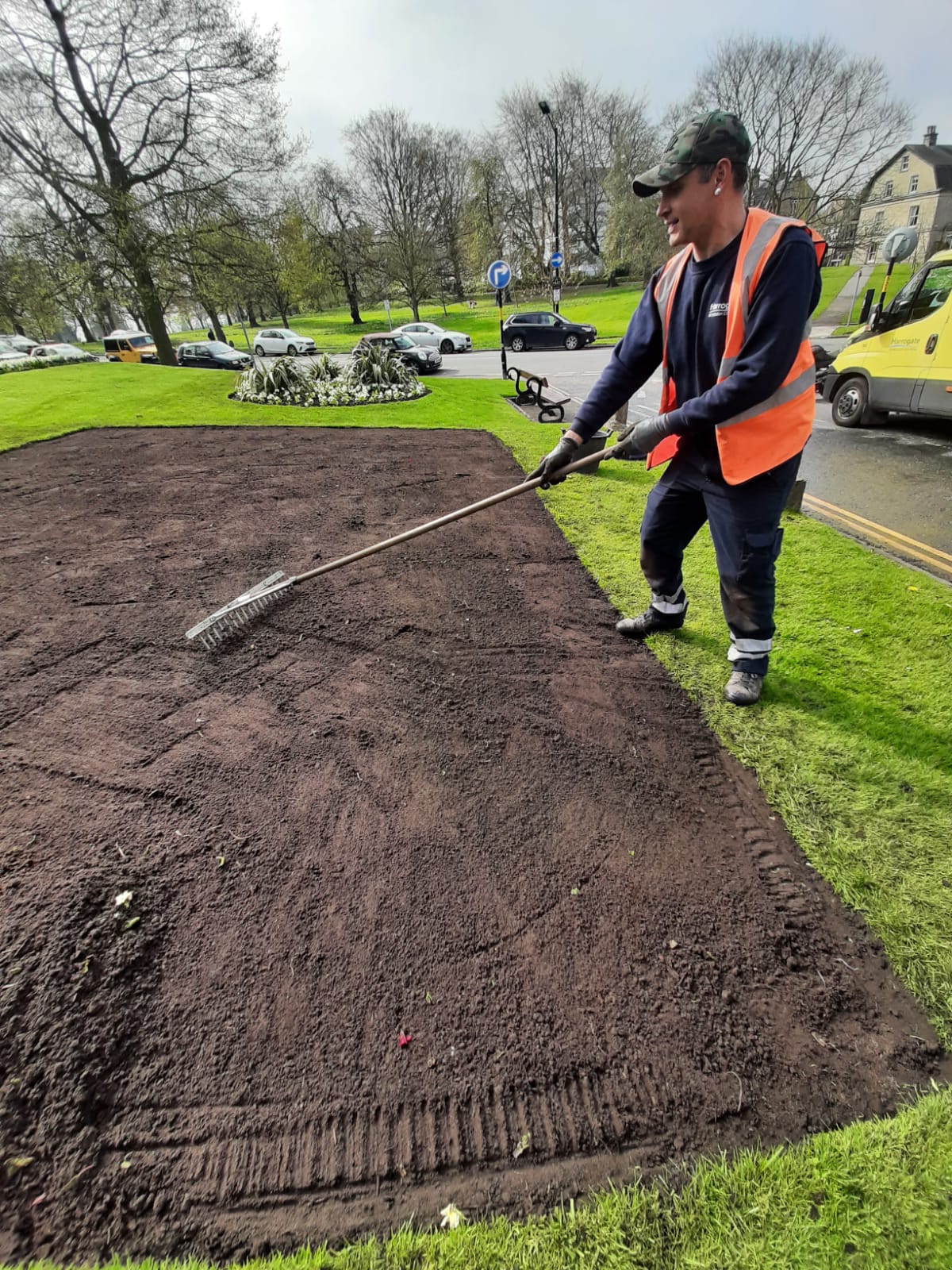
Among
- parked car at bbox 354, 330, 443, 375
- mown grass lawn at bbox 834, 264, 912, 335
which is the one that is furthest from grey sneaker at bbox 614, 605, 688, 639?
mown grass lawn at bbox 834, 264, 912, 335

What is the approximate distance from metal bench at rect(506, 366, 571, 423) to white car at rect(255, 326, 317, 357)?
70.6ft

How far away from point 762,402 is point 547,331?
2601 cm

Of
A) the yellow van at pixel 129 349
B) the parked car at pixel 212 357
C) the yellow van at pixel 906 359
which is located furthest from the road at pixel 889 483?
the yellow van at pixel 129 349

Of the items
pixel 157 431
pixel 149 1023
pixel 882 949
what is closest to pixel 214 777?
pixel 149 1023

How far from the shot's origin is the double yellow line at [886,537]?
453 centimetres

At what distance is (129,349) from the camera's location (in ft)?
91.4

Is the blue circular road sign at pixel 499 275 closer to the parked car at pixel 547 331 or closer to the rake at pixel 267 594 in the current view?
the parked car at pixel 547 331

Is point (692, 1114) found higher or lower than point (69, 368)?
lower

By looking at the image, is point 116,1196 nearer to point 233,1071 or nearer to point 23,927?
point 233,1071

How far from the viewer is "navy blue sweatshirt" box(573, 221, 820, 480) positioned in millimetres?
2295

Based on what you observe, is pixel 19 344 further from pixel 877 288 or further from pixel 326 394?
pixel 877 288

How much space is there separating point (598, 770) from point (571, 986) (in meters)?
0.99

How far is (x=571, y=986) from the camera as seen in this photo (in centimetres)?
179

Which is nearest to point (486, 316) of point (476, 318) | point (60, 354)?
point (476, 318)
